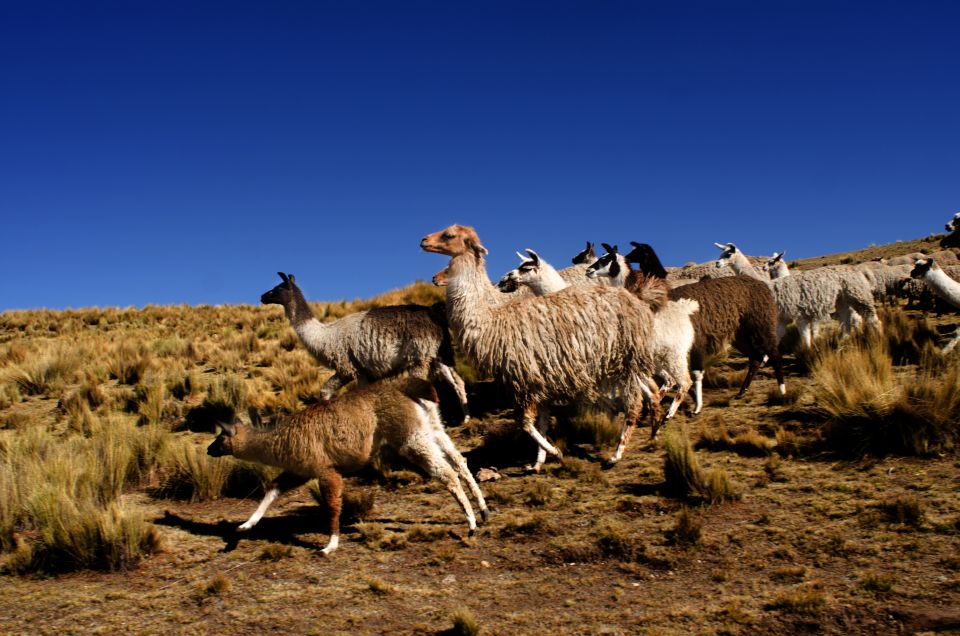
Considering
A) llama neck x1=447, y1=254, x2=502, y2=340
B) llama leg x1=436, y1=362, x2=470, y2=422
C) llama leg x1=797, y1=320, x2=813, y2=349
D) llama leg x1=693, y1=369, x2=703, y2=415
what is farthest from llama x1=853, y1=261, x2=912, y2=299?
llama neck x1=447, y1=254, x2=502, y2=340

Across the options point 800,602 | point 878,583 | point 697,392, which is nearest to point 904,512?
point 878,583

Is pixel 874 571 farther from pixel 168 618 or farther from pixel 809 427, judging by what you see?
pixel 168 618

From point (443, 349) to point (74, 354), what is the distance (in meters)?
10.9

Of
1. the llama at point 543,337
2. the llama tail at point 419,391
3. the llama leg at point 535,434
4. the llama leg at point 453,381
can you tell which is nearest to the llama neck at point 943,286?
the llama at point 543,337

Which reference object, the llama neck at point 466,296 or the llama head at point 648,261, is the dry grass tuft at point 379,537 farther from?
the llama head at point 648,261

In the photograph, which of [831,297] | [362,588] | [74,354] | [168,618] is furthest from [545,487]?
[74,354]

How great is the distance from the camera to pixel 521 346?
6922 mm

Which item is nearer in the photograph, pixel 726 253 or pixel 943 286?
pixel 943 286

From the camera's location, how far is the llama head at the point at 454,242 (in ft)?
23.3

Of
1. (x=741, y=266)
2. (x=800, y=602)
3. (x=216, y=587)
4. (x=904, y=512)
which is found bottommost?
(x=800, y=602)

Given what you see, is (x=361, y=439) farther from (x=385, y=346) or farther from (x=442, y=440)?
(x=385, y=346)

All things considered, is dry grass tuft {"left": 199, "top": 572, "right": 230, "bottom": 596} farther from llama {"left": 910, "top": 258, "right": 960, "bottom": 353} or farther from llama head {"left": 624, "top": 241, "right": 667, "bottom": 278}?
llama {"left": 910, "top": 258, "right": 960, "bottom": 353}

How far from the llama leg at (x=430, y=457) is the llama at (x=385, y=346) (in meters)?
3.28

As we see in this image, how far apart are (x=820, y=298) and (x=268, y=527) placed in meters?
9.89
